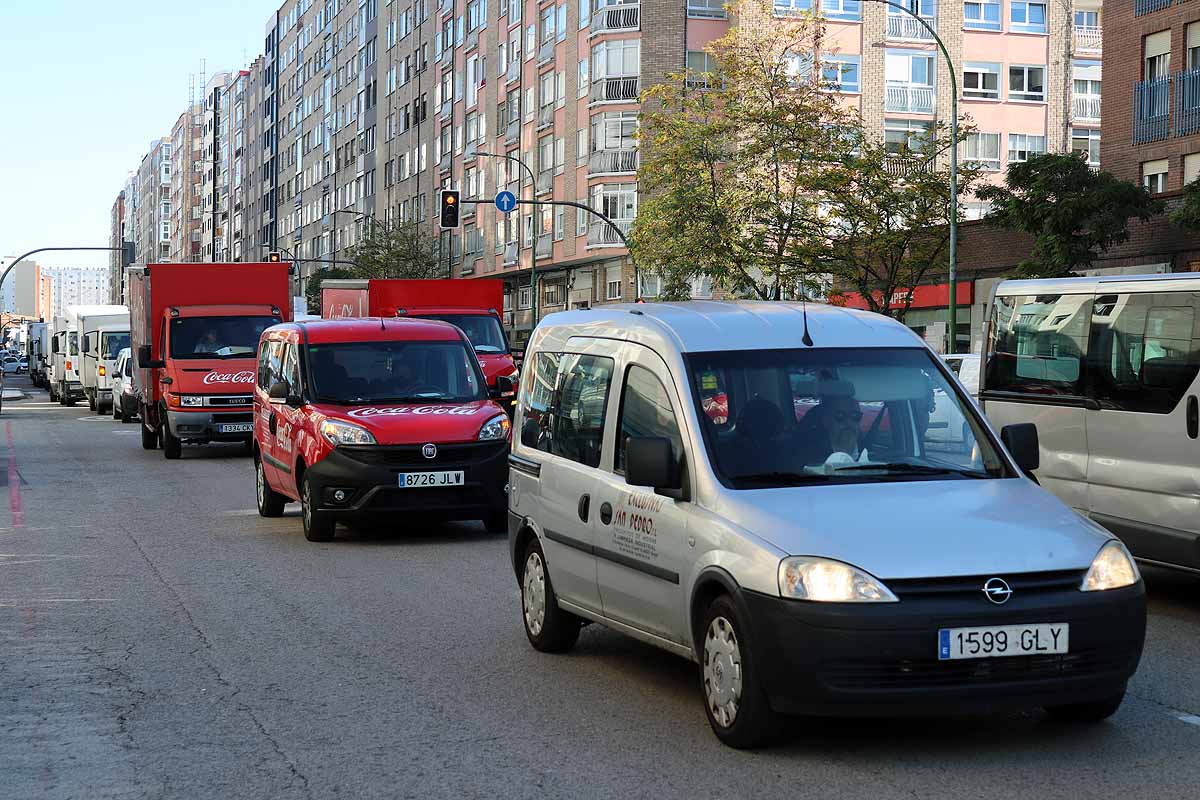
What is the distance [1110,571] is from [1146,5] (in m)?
34.4

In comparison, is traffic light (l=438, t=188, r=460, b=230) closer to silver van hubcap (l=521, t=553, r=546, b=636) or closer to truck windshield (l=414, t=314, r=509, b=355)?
truck windshield (l=414, t=314, r=509, b=355)

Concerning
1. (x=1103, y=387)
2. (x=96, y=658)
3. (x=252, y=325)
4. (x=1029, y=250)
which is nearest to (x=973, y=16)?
(x=1029, y=250)

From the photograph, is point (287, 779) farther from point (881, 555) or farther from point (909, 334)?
point (909, 334)

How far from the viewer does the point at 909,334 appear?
767 centimetres

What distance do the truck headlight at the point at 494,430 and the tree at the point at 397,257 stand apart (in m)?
68.3

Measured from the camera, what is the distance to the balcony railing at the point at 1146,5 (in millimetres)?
Result: 37188

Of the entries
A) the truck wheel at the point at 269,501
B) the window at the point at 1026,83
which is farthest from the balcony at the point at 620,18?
the truck wheel at the point at 269,501

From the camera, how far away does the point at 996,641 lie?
6004 mm

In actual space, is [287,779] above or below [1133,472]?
below

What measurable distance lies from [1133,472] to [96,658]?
612 cm

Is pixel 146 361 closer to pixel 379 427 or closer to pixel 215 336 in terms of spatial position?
pixel 215 336

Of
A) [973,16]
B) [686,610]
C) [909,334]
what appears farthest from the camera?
[973,16]

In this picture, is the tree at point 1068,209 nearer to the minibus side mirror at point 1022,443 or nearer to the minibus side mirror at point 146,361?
the minibus side mirror at point 146,361

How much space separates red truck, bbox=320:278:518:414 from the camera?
2888 cm
